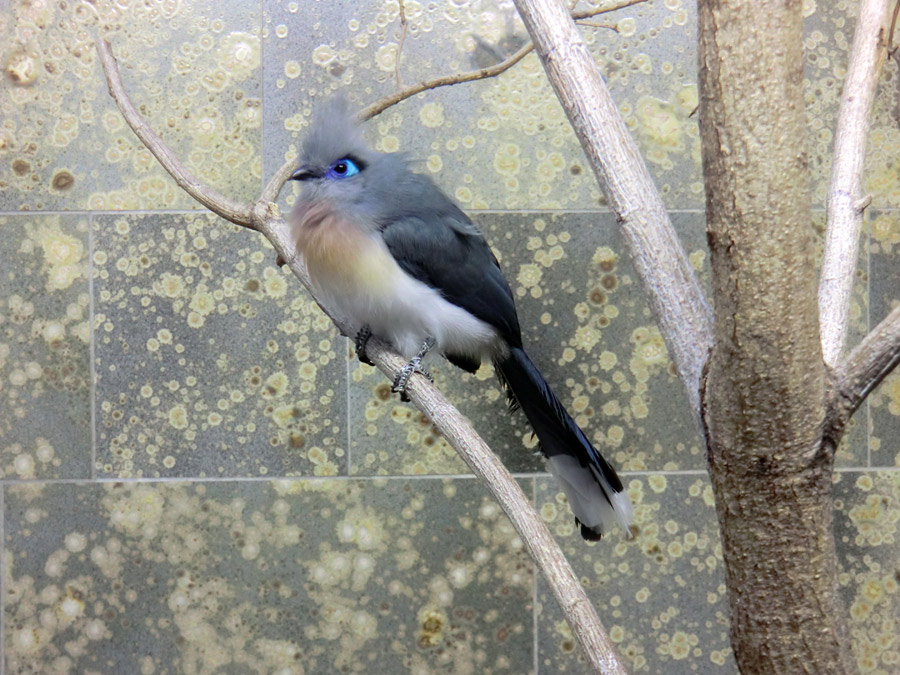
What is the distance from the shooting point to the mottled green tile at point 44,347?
1891mm

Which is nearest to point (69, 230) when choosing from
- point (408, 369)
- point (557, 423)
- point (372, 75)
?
point (372, 75)

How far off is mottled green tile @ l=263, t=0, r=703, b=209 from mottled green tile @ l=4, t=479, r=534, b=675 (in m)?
0.78

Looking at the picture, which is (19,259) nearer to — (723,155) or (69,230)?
(69,230)

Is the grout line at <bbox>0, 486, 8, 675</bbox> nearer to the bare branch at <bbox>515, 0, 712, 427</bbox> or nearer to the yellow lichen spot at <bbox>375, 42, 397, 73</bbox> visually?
the yellow lichen spot at <bbox>375, 42, 397, 73</bbox>

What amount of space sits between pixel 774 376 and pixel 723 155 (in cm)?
22

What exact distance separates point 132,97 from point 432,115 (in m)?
0.72

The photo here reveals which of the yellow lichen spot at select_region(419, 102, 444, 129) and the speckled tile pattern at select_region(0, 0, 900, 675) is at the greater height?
the yellow lichen spot at select_region(419, 102, 444, 129)

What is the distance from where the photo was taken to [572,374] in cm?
192

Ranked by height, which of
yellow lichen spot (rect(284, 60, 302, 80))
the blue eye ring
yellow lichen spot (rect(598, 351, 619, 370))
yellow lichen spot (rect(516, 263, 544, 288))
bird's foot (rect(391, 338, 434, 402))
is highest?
yellow lichen spot (rect(284, 60, 302, 80))

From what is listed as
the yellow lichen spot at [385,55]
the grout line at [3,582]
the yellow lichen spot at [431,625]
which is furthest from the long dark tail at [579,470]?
the grout line at [3,582]

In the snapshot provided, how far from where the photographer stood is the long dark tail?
1265mm

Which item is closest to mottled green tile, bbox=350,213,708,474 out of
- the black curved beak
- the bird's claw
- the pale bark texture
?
the bird's claw

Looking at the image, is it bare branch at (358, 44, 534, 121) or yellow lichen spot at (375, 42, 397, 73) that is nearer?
bare branch at (358, 44, 534, 121)

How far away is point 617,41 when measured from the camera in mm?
1870
